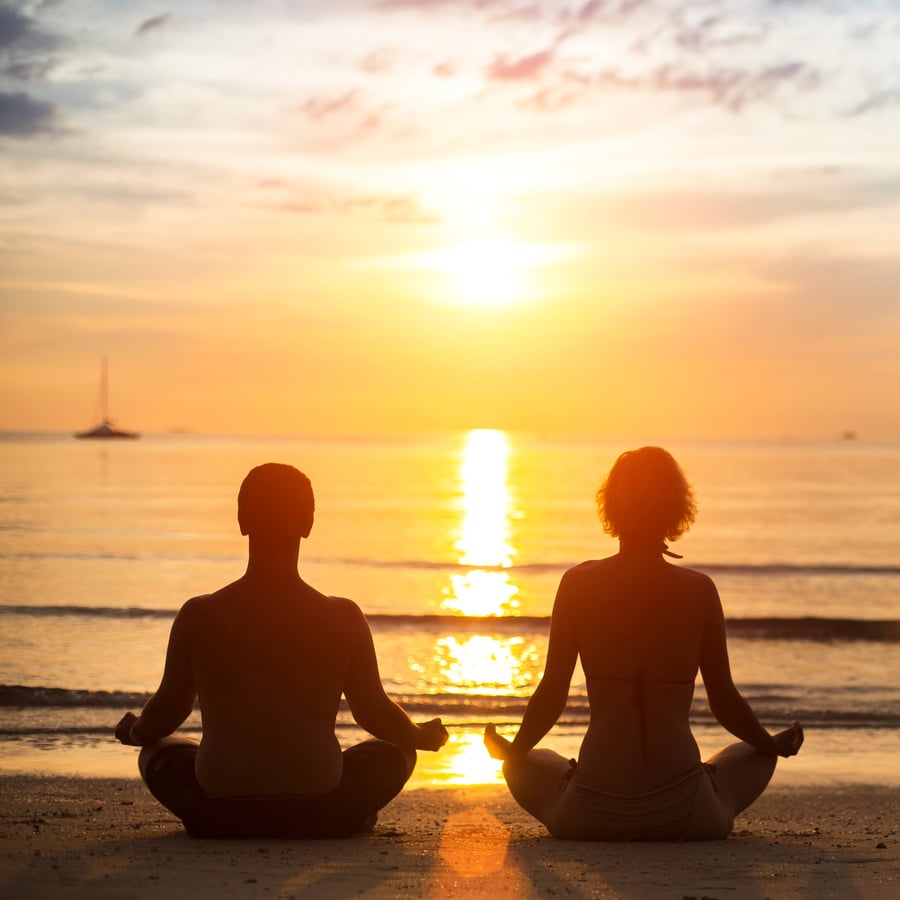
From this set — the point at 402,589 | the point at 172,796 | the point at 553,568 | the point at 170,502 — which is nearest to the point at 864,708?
the point at 172,796

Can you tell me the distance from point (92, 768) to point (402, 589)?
14432 millimetres

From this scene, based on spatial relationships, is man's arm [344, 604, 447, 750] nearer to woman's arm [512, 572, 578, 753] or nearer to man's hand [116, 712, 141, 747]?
woman's arm [512, 572, 578, 753]

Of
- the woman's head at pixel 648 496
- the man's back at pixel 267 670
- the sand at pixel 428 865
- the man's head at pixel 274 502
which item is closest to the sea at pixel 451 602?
the sand at pixel 428 865

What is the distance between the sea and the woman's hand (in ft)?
12.7

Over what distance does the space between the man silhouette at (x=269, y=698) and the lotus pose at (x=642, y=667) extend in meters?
0.70

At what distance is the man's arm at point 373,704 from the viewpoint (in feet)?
16.0

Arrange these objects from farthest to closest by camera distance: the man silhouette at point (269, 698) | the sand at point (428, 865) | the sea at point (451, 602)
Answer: the sea at point (451, 602) → the man silhouette at point (269, 698) → the sand at point (428, 865)

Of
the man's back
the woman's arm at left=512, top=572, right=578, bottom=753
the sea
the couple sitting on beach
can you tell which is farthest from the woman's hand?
the sea

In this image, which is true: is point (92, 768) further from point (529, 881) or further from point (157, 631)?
point (157, 631)

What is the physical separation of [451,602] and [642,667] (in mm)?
16237

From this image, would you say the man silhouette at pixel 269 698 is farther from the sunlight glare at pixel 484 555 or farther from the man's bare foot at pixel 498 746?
the sunlight glare at pixel 484 555

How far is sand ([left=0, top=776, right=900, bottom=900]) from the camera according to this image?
4297 mm

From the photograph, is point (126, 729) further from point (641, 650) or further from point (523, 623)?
point (523, 623)

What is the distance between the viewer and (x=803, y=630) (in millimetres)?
17922
